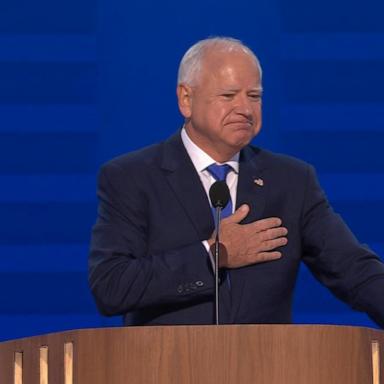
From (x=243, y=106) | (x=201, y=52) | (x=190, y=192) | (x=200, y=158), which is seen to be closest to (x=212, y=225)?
(x=190, y=192)

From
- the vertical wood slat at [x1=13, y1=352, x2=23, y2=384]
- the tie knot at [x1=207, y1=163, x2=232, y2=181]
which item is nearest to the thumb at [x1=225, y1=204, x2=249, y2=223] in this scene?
the tie knot at [x1=207, y1=163, x2=232, y2=181]

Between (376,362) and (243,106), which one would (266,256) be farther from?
(376,362)

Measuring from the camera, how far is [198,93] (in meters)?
3.24

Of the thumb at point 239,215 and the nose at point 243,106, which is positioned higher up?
the nose at point 243,106

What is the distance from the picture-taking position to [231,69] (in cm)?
317

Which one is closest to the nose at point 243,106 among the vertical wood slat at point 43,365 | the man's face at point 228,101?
the man's face at point 228,101

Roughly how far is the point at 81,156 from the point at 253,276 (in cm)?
78

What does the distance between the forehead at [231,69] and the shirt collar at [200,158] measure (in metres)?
0.18

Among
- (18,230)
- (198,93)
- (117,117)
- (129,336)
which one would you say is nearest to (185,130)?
(198,93)

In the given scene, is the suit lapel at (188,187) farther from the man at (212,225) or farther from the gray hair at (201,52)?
the gray hair at (201,52)

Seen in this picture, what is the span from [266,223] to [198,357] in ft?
2.81

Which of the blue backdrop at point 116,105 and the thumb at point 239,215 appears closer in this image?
the thumb at point 239,215

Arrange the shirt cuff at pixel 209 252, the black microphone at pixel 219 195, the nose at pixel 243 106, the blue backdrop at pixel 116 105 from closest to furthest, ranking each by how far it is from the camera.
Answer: the black microphone at pixel 219 195 → the shirt cuff at pixel 209 252 → the nose at pixel 243 106 → the blue backdrop at pixel 116 105

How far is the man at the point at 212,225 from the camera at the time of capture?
298cm
